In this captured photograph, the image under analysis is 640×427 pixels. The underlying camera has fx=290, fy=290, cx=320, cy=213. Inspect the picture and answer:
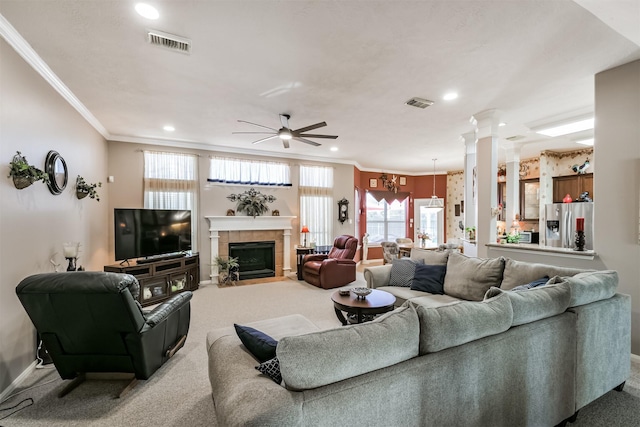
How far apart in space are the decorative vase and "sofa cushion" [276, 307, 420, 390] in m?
2.80

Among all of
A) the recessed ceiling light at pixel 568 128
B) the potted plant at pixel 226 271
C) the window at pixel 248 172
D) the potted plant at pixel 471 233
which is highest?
the recessed ceiling light at pixel 568 128

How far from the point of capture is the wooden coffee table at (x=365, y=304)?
288cm

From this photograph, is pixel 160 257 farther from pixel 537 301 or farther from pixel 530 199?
pixel 530 199

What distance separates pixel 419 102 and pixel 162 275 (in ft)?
15.2

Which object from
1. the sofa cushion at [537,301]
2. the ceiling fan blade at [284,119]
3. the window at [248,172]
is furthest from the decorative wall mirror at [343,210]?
the sofa cushion at [537,301]

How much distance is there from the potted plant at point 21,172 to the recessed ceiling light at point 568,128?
635 cm

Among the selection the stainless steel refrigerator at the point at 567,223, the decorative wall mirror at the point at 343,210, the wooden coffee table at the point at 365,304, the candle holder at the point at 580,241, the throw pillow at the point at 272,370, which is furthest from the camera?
the decorative wall mirror at the point at 343,210

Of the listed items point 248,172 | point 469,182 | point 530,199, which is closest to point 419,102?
point 469,182

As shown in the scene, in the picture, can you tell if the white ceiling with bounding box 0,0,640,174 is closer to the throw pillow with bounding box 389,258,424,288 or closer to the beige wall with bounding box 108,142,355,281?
the beige wall with bounding box 108,142,355,281

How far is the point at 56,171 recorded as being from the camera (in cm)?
316

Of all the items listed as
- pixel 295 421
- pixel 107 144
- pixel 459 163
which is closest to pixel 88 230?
pixel 107 144

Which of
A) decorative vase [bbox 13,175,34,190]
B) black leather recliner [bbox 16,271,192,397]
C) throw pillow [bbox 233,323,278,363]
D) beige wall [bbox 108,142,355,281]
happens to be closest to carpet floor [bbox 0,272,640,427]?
black leather recliner [bbox 16,271,192,397]

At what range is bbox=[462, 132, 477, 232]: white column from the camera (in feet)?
17.2

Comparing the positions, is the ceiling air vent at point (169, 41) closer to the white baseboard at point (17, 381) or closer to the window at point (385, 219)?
the white baseboard at point (17, 381)
